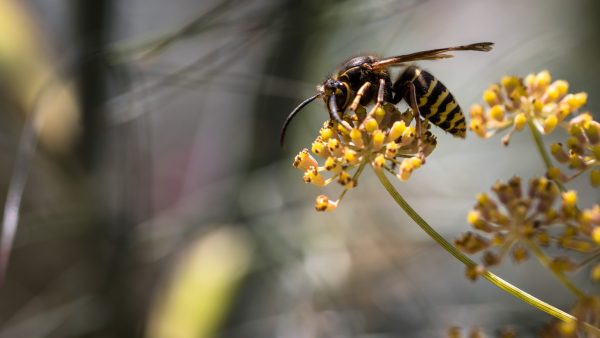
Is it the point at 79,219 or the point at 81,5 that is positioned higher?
the point at 81,5

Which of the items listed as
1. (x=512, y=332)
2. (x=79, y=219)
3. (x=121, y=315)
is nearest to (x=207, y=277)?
(x=121, y=315)

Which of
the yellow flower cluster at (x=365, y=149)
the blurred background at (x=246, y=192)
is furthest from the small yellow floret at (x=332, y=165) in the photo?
the blurred background at (x=246, y=192)

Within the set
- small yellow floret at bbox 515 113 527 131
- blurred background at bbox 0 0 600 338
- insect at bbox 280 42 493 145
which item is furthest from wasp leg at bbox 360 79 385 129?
blurred background at bbox 0 0 600 338

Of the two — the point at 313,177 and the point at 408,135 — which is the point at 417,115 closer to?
the point at 408,135

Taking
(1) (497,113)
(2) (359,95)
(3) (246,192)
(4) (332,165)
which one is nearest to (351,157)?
(4) (332,165)

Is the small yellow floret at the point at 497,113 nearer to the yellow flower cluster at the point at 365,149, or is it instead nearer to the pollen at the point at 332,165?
the yellow flower cluster at the point at 365,149

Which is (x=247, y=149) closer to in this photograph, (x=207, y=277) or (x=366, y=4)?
(x=207, y=277)

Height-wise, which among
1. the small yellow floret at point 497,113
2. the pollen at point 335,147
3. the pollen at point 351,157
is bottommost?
the pollen at point 351,157
